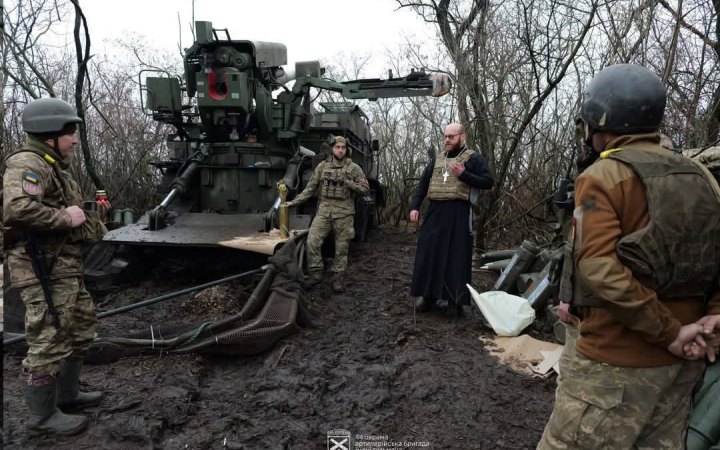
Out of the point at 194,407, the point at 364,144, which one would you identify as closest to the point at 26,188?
the point at 194,407

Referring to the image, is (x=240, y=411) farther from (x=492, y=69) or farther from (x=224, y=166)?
(x=492, y=69)

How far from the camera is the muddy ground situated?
2959 mm

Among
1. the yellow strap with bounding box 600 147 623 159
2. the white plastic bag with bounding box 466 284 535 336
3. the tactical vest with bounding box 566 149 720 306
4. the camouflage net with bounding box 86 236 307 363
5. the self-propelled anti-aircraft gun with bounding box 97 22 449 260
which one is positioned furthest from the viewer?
the self-propelled anti-aircraft gun with bounding box 97 22 449 260

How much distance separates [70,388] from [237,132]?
4932 mm

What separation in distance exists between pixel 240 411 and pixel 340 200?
3285 millimetres

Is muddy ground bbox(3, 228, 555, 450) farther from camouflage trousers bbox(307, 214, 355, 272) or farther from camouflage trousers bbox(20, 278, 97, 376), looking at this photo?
camouflage trousers bbox(307, 214, 355, 272)

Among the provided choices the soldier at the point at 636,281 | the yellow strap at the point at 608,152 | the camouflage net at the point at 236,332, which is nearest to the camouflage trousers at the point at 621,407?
the soldier at the point at 636,281

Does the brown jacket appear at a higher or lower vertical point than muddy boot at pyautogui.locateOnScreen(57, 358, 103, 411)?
higher

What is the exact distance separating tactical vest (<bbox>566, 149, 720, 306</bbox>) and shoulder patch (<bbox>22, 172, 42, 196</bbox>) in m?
2.90

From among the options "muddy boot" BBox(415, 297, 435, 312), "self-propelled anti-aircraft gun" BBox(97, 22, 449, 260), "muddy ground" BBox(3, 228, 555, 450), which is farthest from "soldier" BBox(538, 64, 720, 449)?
"self-propelled anti-aircraft gun" BBox(97, 22, 449, 260)

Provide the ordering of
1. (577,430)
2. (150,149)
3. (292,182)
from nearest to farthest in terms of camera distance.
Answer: (577,430)
(292,182)
(150,149)

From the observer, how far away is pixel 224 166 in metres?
7.36

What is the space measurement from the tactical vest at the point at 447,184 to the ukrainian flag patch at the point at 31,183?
3197mm

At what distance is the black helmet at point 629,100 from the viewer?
5.84 ft
